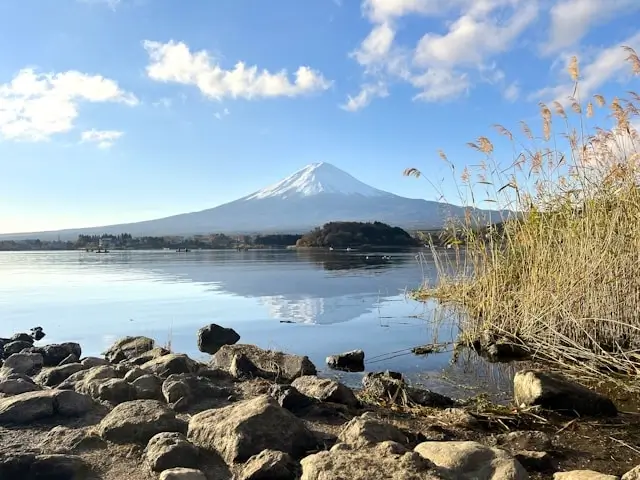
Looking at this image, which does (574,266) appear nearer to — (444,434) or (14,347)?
(444,434)

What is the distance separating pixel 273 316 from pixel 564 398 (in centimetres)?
380

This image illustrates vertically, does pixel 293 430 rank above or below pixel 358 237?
below

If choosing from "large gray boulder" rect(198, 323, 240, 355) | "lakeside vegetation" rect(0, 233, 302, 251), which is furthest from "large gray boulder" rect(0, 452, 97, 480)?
"lakeside vegetation" rect(0, 233, 302, 251)

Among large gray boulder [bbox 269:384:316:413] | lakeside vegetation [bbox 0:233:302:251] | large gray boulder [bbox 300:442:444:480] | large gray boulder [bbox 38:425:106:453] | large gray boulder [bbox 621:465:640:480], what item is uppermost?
lakeside vegetation [bbox 0:233:302:251]

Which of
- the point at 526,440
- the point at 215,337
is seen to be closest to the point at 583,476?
the point at 526,440

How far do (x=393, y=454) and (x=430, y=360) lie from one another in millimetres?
2414

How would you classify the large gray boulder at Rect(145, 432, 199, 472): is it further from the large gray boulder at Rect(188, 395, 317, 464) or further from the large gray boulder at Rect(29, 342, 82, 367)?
the large gray boulder at Rect(29, 342, 82, 367)

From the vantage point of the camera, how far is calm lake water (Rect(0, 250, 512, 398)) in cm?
422

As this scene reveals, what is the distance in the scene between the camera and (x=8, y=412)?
2.77m

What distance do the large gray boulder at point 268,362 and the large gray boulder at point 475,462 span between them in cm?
172

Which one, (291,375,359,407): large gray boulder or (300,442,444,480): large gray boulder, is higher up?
(300,442,444,480): large gray boulder

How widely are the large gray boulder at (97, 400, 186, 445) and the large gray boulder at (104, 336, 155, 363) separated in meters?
1.89

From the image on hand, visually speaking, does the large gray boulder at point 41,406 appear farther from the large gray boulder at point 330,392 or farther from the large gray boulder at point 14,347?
the large gray boulder at point 14,347

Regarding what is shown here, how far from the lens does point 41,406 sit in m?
Answer: 2.81
